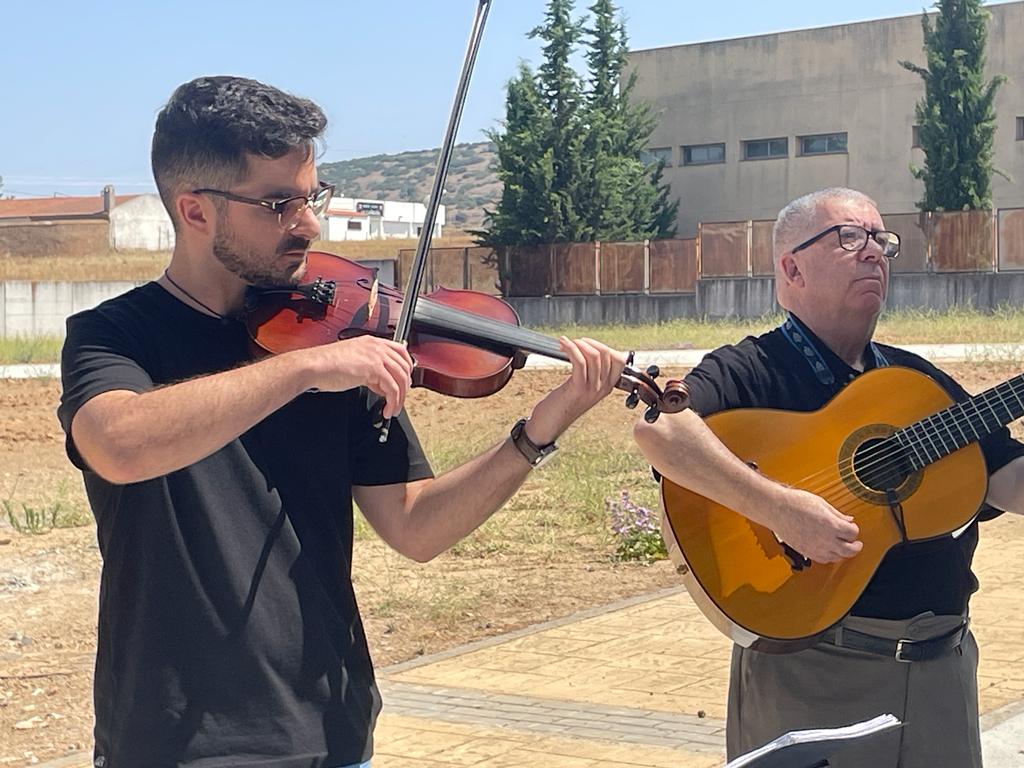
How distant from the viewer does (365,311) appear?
2.97 m

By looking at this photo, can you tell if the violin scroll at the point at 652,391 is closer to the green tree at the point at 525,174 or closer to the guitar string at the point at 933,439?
the guitar string at the point at 933,439

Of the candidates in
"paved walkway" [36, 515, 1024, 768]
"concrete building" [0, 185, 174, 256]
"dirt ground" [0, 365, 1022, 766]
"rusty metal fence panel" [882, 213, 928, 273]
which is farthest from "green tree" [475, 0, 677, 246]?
"paved walkway" [36, 515, 1024, 768]

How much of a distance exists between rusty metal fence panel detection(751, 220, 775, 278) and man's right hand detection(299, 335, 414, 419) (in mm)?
32283

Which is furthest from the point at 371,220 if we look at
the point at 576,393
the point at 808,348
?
the point at 576,393

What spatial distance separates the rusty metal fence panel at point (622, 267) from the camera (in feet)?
120

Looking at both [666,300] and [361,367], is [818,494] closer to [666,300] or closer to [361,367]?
[361,367]

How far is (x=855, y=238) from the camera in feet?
11.9

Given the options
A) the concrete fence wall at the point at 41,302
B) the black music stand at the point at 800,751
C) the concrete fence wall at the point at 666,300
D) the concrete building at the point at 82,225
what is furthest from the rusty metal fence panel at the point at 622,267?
the black music stand at the point at 800,751

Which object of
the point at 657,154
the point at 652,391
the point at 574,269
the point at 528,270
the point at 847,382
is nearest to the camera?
the point at 652,391

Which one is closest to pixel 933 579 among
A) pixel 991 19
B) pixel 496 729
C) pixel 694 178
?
pixel 496 729

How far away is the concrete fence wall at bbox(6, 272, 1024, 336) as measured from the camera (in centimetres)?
3262

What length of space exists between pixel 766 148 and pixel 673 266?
884 centimetres

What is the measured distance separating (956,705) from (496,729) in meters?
2.73

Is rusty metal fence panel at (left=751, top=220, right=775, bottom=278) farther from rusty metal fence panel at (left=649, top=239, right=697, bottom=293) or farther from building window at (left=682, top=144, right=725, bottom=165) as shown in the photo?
building window at (left=682, top=144, right=725, bottom=165)
